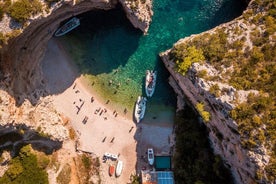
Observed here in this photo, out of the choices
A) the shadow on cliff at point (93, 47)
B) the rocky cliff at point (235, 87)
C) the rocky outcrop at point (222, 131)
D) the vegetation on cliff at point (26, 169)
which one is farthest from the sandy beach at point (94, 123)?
the rocky cliff at point (235, 87)

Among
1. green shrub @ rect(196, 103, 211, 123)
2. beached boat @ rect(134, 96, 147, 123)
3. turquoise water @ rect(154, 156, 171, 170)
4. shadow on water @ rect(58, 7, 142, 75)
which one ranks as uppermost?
shadow on water @ rect(58, 7, 142, 75)

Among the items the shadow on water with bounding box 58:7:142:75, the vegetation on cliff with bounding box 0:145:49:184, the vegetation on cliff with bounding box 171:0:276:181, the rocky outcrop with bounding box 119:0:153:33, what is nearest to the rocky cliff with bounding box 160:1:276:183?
the vegetation on cliff with bounding box 171:0:276:181

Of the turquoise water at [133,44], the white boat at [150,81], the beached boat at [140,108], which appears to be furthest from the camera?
the beached boat at [140,108]

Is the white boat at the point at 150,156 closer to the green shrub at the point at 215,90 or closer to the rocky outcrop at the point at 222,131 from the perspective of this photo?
the rocky outcrop at the point at 222,131

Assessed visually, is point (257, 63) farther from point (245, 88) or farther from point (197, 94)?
point (197, 94)

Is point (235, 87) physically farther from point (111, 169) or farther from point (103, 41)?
point (111, 169)

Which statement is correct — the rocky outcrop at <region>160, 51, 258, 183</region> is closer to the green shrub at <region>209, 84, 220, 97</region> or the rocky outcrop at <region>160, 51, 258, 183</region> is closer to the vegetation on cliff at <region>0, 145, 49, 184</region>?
the green shrub at <region>209, 84, 220, 97</region>
